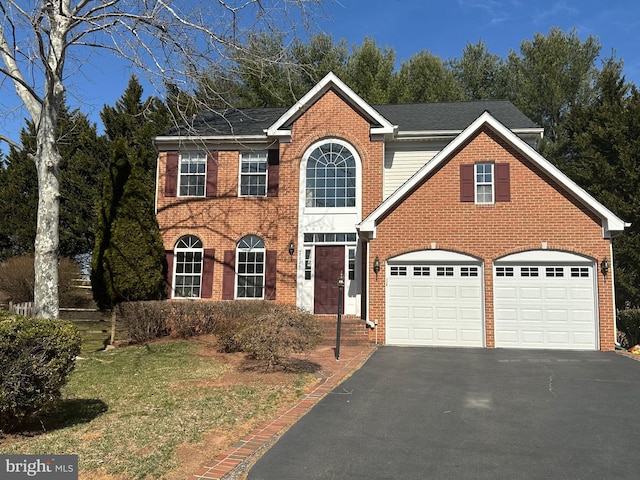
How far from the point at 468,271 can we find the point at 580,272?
2.94m

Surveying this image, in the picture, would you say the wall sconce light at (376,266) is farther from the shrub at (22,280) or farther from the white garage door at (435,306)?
the shrub at (22,280)

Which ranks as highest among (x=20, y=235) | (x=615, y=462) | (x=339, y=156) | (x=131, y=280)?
(x=339, y=156)

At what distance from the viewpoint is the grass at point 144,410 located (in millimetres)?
5012

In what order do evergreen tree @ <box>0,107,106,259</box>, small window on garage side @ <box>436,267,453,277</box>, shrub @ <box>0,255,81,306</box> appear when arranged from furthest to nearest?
evergreen tree @ <box>0,107,106,259</box>, shrub @ <box>0,255,81,306</box>, small window on garage side @ <box>436,267,453,277</box>

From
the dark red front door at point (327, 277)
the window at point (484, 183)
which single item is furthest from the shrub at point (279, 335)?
the window at point (484, 183)

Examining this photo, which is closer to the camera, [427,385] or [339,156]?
[427,385]

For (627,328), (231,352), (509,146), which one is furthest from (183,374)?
(627,328)

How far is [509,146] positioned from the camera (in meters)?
13.9

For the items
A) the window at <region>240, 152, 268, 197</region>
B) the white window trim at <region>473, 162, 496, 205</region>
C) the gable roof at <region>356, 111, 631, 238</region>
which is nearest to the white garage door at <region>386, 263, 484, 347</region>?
the gable roof at <region>356, 111, 631, 238</region>

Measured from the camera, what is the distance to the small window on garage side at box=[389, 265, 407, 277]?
45.2ft

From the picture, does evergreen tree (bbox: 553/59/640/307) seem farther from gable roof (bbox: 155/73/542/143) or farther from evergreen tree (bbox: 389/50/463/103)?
evergreen tree (bbox: 389/50/463/103)

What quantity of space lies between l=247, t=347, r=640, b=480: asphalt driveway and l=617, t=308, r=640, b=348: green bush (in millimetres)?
9360

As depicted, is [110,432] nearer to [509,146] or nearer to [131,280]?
[131,280]

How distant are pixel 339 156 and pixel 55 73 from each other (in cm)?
875
